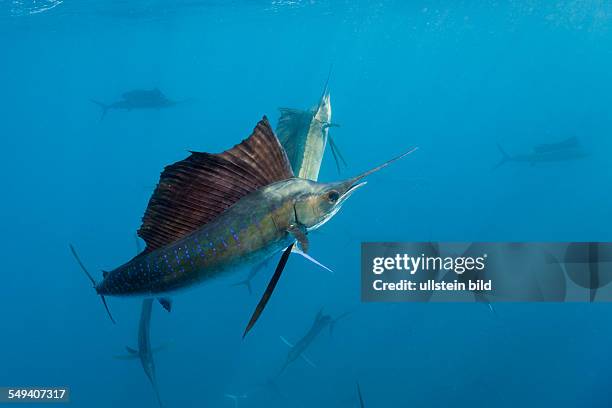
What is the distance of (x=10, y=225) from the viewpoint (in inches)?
1030

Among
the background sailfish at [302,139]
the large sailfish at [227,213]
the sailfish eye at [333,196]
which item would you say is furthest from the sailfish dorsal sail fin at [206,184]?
the background sailfish at [302,139]

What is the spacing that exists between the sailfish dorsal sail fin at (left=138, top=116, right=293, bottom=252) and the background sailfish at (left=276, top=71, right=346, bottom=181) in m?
0.71

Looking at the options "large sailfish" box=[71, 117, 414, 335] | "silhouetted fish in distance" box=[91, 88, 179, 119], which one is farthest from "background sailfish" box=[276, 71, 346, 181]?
"silhouetted fish in distance" box=[91, 88, 179, 119]

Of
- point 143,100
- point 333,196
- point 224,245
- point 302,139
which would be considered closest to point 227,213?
point 224,245

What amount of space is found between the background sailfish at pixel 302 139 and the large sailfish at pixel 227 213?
0.70 m

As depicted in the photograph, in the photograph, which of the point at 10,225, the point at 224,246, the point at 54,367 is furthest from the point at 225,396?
the point at 10,225

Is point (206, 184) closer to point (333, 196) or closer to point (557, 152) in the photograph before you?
point (333, 196)

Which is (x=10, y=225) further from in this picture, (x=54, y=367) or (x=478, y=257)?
(x=478, y=257)

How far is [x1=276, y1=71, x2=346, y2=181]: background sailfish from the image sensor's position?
2.41 metres

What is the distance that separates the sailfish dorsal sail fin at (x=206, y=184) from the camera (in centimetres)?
150

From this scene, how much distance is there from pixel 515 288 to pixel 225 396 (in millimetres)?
7317

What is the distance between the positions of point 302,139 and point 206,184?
107 cm

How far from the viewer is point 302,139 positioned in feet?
8.27

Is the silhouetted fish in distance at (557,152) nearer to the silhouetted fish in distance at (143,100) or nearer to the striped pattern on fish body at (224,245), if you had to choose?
the silhouetted fish in distance at (143,100)
